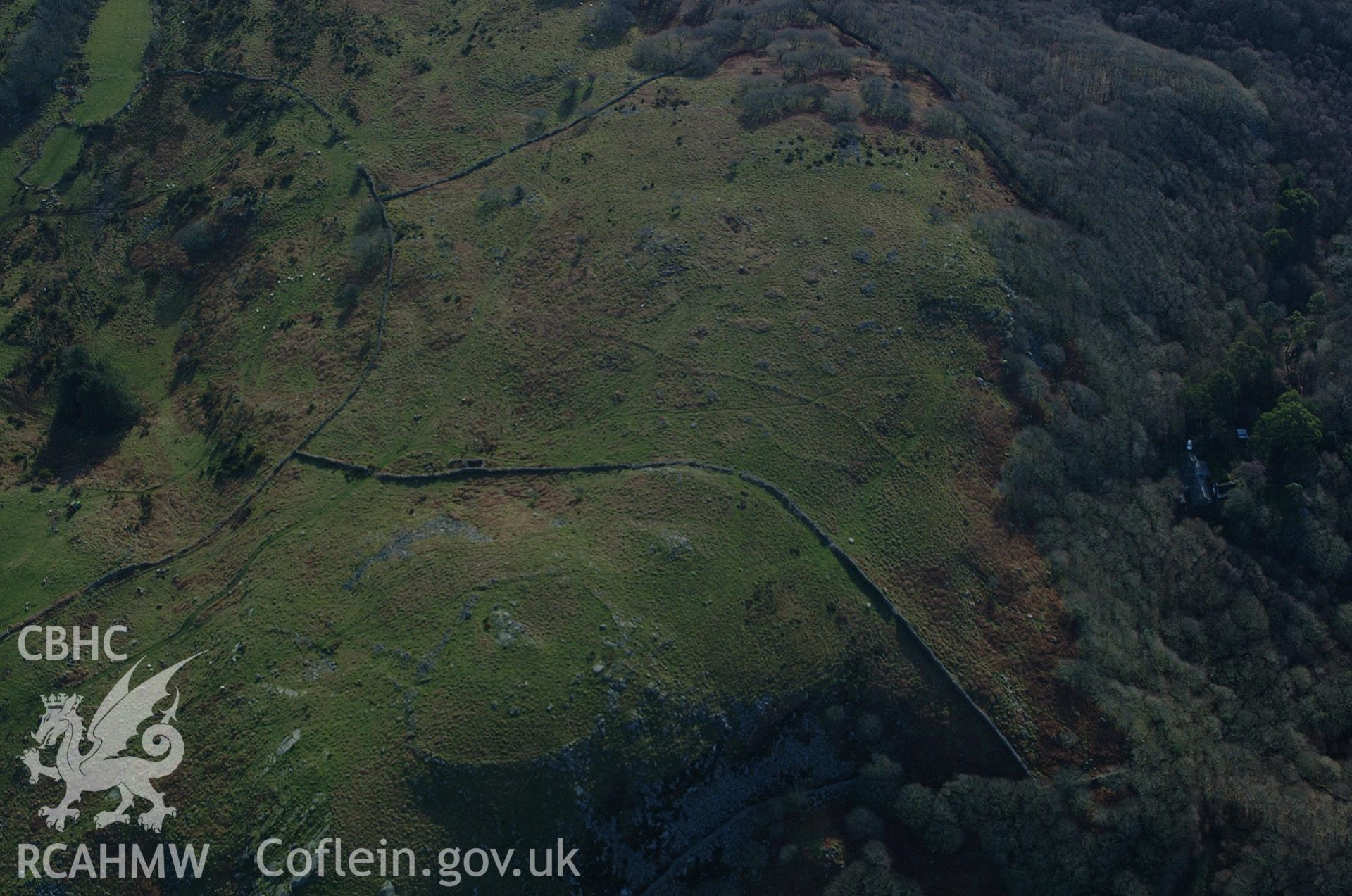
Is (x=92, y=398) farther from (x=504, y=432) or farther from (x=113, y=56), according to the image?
(x=113, y=56)

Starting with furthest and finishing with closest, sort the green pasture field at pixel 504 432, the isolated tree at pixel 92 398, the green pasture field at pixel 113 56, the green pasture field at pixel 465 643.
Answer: the green pasture field at pixel 113 56
the isolated tree at pixel 92 398
the green pasture field at pixel 504 432
the green pasture field at pixel 465 643

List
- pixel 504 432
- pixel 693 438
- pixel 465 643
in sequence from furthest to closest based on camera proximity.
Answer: pixel 504 432 < pixel 693 438 < pixel 465 643

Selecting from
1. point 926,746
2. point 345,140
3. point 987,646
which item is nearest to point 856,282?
point 987,646

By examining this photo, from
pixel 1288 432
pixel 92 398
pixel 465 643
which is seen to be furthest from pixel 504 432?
pixel 1288 432

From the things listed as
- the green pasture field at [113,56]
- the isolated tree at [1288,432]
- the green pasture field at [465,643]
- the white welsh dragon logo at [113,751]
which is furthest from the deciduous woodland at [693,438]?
the white welsh dragon logo at [113,751]

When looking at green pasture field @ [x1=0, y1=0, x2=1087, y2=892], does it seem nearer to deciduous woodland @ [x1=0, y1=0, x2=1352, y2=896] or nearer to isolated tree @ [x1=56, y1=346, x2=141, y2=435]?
deciduous woodland @ [x1=0, y1=0, x2=1352, y2=896]

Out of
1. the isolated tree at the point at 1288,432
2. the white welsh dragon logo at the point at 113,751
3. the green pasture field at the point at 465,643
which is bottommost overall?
the white welsh dragon logo at the point at 113,751

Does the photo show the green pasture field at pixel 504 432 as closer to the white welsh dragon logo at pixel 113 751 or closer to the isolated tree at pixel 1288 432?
the white welsh dragon logo at pixel 113 751

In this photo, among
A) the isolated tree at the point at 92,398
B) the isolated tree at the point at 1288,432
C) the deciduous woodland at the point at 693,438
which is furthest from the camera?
the isolated tree at the point at 1288,432

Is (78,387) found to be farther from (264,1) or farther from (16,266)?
(264,1)
